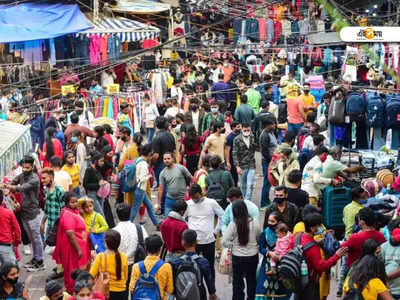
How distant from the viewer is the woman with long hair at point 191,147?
1338cm

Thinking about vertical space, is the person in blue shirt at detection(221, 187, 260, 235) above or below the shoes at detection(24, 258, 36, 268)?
above

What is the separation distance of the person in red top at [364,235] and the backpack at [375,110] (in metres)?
5.71

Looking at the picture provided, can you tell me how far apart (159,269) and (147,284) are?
0.55 ft

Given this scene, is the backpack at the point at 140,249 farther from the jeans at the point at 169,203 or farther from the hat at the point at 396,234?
the jeans at the point at 169,203

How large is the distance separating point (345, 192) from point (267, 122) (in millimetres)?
2746

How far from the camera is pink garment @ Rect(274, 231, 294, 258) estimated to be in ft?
26.2

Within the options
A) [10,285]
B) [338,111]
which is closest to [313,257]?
[10,285]

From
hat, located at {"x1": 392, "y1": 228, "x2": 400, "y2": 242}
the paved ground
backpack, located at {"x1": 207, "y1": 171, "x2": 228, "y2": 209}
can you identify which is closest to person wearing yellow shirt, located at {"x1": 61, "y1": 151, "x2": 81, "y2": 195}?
the paved ground

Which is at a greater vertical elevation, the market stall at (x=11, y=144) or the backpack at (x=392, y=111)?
the market stall at (x=11, y=144)

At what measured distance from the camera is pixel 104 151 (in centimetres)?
1209

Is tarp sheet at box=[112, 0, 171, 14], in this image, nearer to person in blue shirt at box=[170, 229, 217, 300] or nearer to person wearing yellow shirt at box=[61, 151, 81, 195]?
person wearing yellow shirt at box=[61, 151, 81, 195]

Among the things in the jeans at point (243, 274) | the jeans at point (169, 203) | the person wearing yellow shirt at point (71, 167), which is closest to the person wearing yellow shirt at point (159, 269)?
the jeans at point (243, 274)

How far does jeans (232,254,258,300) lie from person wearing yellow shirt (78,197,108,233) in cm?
159

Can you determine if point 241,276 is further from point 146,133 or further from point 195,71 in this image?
point 195,71
